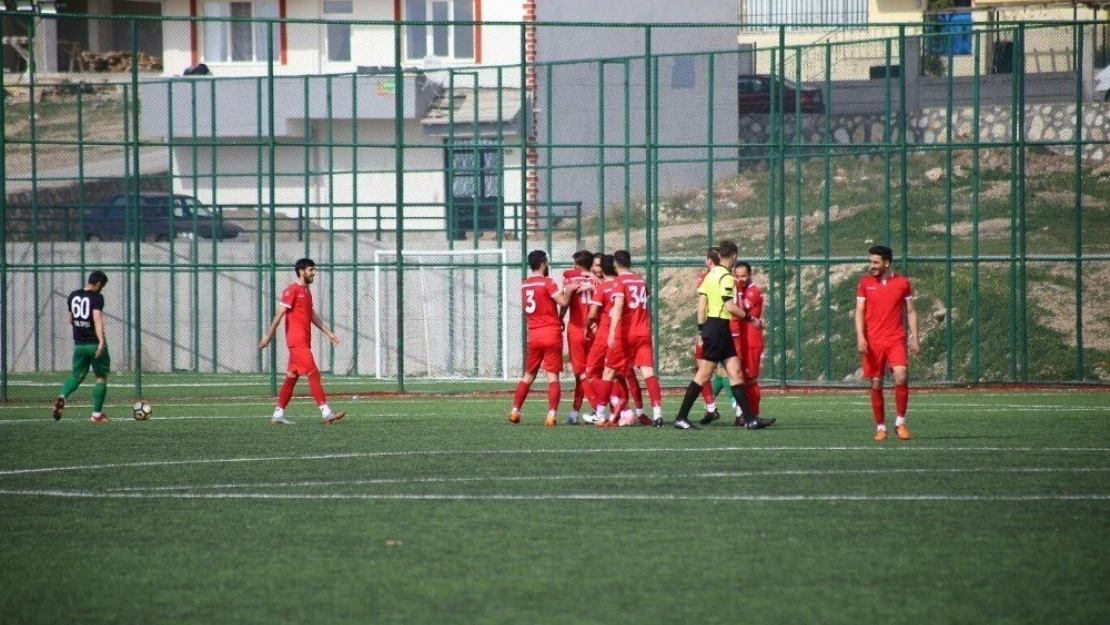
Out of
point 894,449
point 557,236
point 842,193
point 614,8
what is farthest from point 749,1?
point 894,449

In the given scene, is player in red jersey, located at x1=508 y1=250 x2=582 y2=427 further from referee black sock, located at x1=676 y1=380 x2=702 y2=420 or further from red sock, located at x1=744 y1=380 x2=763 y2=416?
red sock, located at x1=744 y1=380 x2=763 y2=416

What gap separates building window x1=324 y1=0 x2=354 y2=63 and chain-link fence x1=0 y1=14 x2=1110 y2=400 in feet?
8.34

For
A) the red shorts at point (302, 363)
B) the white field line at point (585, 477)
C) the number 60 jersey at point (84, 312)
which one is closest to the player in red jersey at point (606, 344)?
the red shorts at point (302, 363)

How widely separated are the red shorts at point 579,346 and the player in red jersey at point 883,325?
11.4ft

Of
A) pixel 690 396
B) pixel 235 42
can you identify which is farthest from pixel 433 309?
pixel 235 42

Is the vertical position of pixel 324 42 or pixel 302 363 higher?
pixel 324 42

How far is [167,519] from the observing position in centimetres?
1047

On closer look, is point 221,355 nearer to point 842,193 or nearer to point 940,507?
point 842,193

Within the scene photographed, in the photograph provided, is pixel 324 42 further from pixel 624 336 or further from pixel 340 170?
pixel 624 336

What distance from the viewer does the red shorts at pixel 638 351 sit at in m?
16.7

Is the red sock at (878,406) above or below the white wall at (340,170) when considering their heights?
below

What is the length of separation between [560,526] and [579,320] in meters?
7.49

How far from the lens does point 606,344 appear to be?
16797 millimetres

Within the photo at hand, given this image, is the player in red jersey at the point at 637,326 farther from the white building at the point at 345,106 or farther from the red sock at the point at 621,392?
the white building at the point at 345,106
